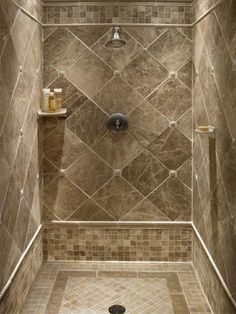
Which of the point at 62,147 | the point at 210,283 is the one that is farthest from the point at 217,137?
the point at 62,147

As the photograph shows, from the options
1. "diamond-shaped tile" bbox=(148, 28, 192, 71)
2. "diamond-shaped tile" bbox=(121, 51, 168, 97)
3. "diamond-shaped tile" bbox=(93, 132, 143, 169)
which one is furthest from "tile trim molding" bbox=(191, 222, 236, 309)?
"diamond-shaped tile" bbox=(148, 28, 192, 71)

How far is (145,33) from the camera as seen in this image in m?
2.89

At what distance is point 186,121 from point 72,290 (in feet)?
5.06

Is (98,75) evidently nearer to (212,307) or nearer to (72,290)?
(72,290)

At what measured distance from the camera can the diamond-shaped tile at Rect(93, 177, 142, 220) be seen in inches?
120

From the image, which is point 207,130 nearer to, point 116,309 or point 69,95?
point 69,95

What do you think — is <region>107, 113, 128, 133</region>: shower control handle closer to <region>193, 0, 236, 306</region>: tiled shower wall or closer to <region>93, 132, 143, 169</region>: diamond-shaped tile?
<region>93, 132, 143, 169</region>: diamond-shaped tile

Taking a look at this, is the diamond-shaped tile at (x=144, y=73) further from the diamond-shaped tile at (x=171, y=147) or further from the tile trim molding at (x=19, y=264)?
the tile trim molding at (x=19, y=264)

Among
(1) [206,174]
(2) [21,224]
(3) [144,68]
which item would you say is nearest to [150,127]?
(3) [144,68]

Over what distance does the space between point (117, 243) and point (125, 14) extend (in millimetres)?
1820

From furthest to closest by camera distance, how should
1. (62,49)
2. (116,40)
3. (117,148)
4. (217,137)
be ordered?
(117,148), (62,49), (116,40), (217,137)

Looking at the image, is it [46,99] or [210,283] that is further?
[46,99]

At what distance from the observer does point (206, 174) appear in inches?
101

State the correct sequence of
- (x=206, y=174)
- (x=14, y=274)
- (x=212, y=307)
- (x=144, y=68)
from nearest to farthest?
(x=14, y=274) < (x=212, y=307) < (x=206, y=174) < (x=144, y=68)
